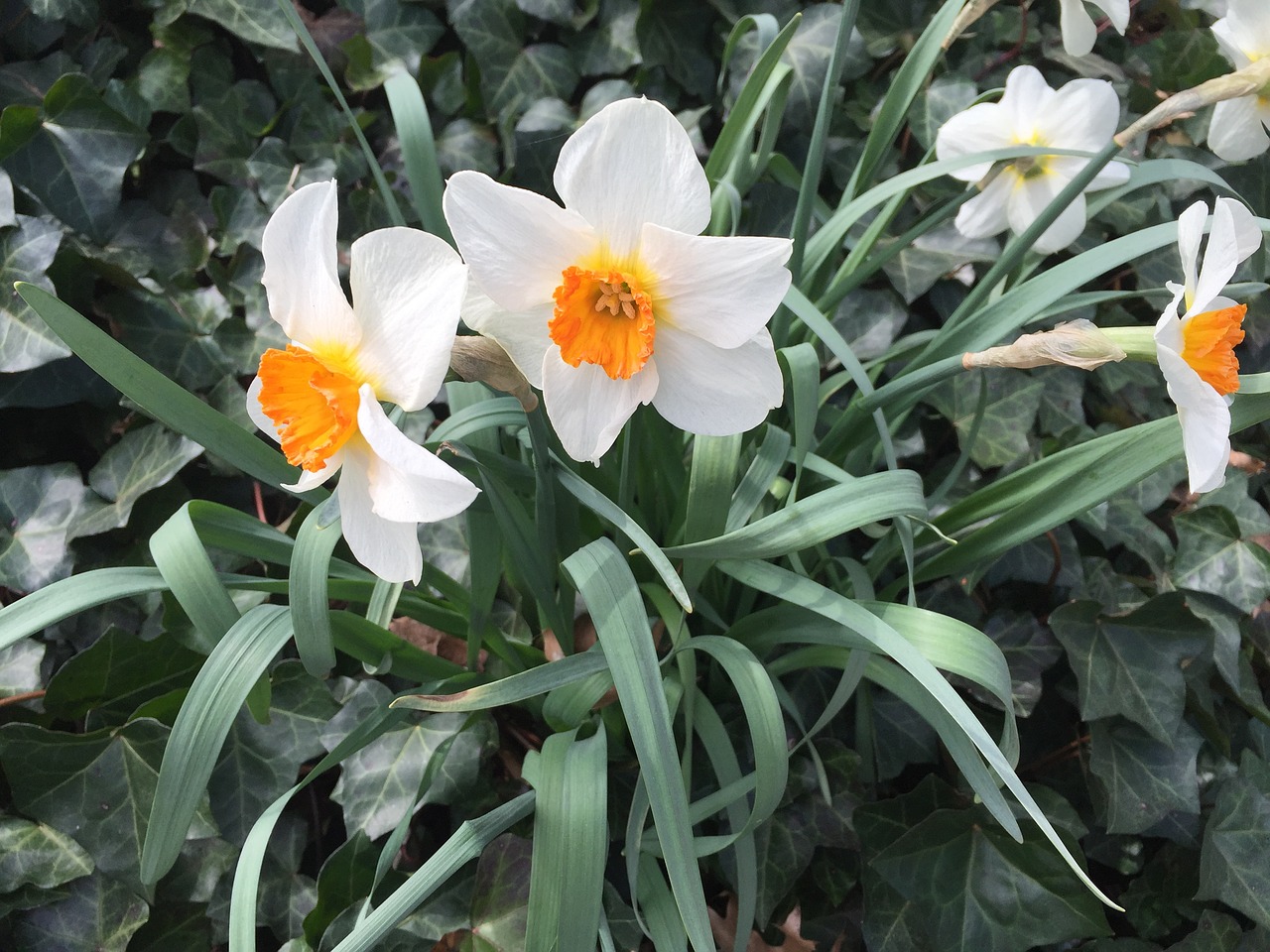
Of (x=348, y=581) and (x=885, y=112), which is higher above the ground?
(x=885, y=112)

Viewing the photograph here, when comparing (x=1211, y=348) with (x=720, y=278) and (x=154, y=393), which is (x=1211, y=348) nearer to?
(x=720, y=278)

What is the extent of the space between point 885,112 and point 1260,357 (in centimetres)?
82

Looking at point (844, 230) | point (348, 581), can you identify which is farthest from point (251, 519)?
point (844, 230)

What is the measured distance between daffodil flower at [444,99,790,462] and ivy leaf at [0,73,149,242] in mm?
953

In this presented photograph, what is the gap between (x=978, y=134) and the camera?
3.59 ft

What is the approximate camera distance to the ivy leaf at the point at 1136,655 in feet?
3.57

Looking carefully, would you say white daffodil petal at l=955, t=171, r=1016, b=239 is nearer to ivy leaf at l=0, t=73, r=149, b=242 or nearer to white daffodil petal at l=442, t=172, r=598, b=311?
white daffodil petal at l=442, t=172, r=598, b=311

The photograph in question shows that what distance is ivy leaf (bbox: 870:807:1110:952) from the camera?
1.03 m

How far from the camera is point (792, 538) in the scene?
2.67 feet

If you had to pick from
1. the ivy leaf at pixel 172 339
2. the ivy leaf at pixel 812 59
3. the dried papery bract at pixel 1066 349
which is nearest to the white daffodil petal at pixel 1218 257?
the dried papery bract at pixel 1066 349

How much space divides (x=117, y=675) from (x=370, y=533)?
0.60m

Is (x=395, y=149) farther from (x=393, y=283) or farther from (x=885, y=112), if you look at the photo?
(x=393, y=283)

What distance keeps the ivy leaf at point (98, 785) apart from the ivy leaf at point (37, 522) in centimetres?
25

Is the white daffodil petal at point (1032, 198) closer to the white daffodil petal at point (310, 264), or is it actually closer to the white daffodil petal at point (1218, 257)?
the white daffodil petal at point (1218, 257)
